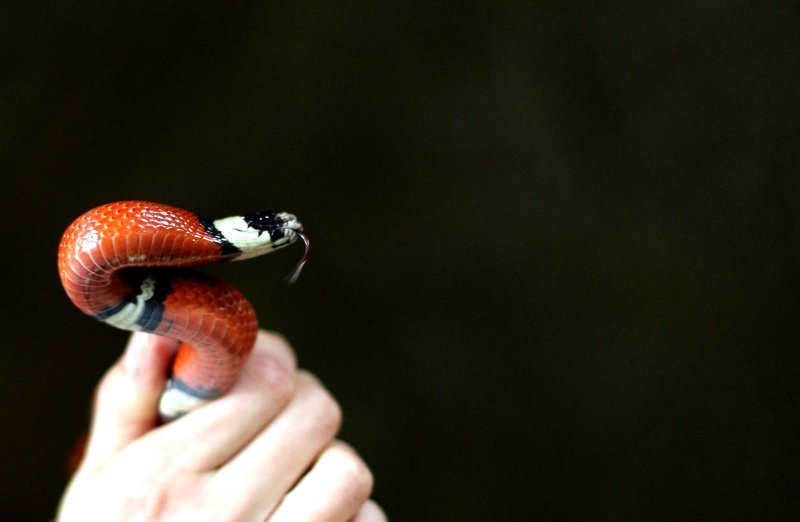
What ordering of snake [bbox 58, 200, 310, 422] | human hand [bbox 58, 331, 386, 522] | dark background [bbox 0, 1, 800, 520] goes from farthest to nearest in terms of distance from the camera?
dark background [bbox 0, 1, 800, 520] → human hand [bbox 58, 331, 386, 522] → snake [bbox 58, 200, 310, 422]

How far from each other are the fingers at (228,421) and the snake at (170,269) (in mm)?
98

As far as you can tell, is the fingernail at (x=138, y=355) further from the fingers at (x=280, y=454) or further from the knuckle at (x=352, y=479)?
the knuckle at (x=352, y=479)

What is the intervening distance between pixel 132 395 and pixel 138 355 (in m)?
0.06

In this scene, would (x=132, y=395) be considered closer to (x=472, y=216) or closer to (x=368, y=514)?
(x=368, y=514)

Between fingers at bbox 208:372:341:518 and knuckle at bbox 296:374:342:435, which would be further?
knuckle at bbox 296:374:342:435

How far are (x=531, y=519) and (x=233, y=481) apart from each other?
1.45 meters

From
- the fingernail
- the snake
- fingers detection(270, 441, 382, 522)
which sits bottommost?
fingers detection(270, 441, 382, 522)

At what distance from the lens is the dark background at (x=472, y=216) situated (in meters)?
1.53

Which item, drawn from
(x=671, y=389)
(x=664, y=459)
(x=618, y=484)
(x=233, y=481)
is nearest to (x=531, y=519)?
(x=618, y=484)

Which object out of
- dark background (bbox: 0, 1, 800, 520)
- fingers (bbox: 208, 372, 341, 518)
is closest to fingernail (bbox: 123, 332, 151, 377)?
fingers (bbox: 208, 372, 341, 518)

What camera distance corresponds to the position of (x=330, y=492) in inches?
37.6

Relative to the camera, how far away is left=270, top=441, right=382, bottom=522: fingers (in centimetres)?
93

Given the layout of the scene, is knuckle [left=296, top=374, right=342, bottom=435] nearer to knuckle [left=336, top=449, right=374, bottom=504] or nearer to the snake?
knuckle [left=336, top=449, right=374, bottom=504]

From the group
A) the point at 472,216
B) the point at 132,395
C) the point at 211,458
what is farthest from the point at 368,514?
the point at 472,216
